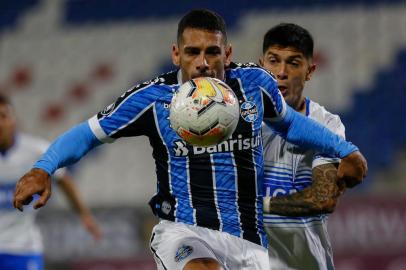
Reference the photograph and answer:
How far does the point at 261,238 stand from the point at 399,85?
8.44 m

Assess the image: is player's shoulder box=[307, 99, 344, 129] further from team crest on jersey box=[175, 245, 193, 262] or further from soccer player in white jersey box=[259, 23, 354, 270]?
team crest on jersey box=[175, 245, 193, 262]

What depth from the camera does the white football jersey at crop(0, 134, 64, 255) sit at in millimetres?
7062

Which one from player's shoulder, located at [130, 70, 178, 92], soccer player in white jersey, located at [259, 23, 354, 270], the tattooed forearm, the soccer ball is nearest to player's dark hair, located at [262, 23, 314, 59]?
soccer player in white jersey, located at [259, 23, 354, 270]

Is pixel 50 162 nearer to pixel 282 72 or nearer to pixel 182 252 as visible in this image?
pixel 182 252

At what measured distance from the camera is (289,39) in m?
5.05

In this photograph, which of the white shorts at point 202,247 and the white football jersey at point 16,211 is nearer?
the white shorts at point 202,247

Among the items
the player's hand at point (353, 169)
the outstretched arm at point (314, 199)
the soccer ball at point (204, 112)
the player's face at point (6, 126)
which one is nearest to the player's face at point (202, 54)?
the soccer ball at point (204, 112)

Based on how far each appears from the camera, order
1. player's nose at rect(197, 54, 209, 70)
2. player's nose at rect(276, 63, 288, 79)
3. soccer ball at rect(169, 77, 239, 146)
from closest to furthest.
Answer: soccer ball at rect(169, 77, 239, 146), player's nose at rect(197, 54, 209, 70), player's nose at rect(276, 63, 288, 79)

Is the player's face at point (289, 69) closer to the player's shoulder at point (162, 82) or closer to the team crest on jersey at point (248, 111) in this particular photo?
the team crest on jersey at point (248, 111)

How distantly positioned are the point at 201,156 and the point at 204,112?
479 millimetres

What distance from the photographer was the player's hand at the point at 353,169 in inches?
166

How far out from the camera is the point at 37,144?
24.2ft

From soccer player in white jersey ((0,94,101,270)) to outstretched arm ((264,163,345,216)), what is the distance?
3033 millimetres

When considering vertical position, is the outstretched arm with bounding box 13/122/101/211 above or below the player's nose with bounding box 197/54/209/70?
below
